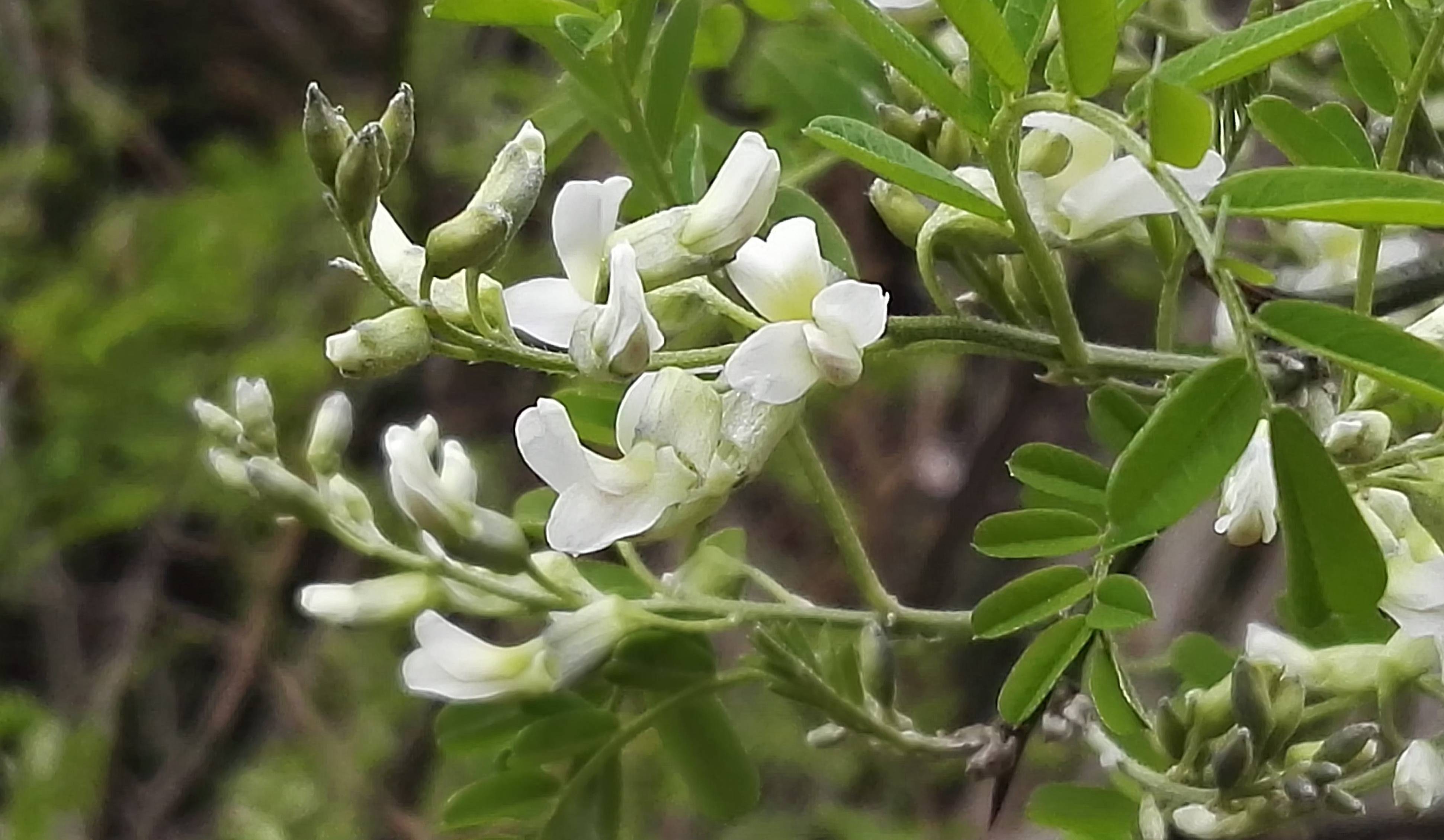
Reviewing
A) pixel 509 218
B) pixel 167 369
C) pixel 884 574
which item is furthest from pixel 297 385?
pixel 509 218

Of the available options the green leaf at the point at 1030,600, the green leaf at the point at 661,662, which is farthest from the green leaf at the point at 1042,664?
the green leaf at the point at 661,662

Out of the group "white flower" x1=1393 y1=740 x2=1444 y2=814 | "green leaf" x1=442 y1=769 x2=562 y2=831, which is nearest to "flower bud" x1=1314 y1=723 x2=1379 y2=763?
"white flower" x1=1393 y1=740 x2=1444 y2=814

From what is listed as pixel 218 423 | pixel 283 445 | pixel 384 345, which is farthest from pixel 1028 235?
pixel 283 445

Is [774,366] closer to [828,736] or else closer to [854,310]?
[854,310]

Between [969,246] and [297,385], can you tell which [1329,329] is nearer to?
[969,246]

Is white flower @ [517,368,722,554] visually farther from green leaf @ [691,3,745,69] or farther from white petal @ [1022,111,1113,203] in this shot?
green leaf @ [691,3,745,69]

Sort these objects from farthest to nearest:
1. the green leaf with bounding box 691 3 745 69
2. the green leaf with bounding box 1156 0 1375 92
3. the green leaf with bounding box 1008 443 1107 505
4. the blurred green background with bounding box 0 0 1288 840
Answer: the blurred green background with bounding box 0 0 1288 840 < the green leaf with bounding box 691 3 745 69 < the green leaf with bounding box 1008 443 1107 505 < the green leaf with bounding box 1156 0 1375 92
